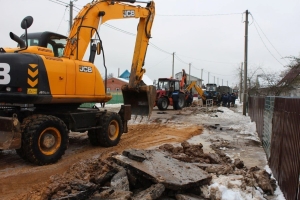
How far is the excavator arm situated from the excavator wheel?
1.74m

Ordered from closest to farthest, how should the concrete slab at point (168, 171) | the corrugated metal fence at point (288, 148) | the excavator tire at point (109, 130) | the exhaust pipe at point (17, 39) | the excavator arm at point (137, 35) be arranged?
the corrugated metal fence at point (288, 148) → the concrete slab at point (168, 171) → the exhaust pipe at point (17, 39) → the excavator arm at point (137, 35) → the excavator tire at point (109, 130)

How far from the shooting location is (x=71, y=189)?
16.0 feet

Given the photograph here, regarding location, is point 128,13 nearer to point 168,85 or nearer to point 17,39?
point 17,39

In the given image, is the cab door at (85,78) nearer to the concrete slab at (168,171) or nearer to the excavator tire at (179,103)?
the concrete slab at (168,171)

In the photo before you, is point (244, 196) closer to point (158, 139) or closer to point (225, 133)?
point (158, 139)

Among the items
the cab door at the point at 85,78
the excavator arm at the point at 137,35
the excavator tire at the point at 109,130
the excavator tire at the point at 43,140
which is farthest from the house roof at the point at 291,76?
the excavator tire at the point at 43,140

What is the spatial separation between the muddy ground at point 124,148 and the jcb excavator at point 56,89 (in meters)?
0.36

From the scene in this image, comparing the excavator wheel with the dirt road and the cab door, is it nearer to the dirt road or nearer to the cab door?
the dirt road

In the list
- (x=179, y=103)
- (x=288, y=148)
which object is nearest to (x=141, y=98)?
(x=288, y=148)

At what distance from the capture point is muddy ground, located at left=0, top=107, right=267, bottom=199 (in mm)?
5707

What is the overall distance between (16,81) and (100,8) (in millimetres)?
3779

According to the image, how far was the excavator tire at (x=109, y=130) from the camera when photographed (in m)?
8.80

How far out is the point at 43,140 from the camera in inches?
264

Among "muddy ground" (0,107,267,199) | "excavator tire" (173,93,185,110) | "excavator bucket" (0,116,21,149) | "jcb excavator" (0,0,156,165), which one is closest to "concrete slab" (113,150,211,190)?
"muddy ground" (0,107,267,199)
